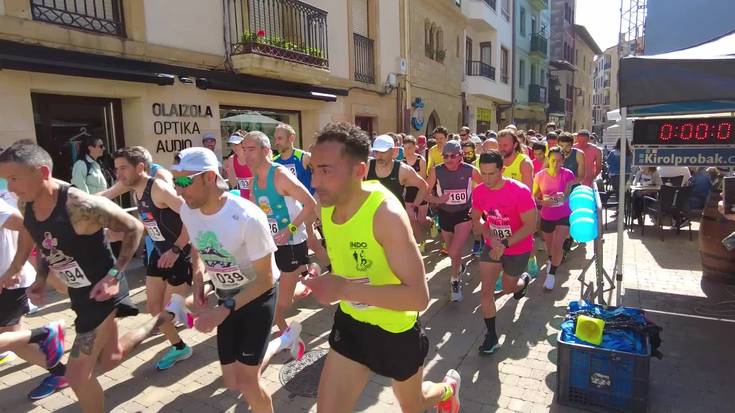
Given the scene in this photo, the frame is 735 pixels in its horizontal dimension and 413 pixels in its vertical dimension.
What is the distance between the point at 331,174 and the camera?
6.76 ft

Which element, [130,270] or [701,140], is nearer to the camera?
[701,140]

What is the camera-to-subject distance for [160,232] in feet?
12.9

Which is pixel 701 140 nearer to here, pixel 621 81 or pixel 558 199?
pixel 621 81

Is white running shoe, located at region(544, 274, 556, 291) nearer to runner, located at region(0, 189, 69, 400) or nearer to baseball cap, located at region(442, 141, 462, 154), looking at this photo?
baseball cap, located at region(442, 141, 462, 154)

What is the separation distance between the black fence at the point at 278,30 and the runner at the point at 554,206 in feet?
21.5

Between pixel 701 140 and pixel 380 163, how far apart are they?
10.8 feet

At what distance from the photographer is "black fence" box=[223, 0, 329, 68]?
382 inches

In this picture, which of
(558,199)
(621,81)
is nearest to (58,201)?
(621,81)

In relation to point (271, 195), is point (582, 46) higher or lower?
higher

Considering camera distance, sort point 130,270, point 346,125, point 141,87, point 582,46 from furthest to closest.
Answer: point 582,46 < point 141,87 < point 130,270 < point 346,125

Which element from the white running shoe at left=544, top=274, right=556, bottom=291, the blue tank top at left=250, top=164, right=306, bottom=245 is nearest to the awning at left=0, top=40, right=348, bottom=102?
the blue tank top at left=250, top=164, right=306, bottom=245

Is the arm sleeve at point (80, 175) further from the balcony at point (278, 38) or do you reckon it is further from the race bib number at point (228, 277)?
the race bib number at point (228, 277)

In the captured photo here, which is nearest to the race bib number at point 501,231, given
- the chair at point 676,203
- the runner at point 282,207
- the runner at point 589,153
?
the runner at point 282,207

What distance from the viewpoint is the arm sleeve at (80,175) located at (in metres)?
6.34
